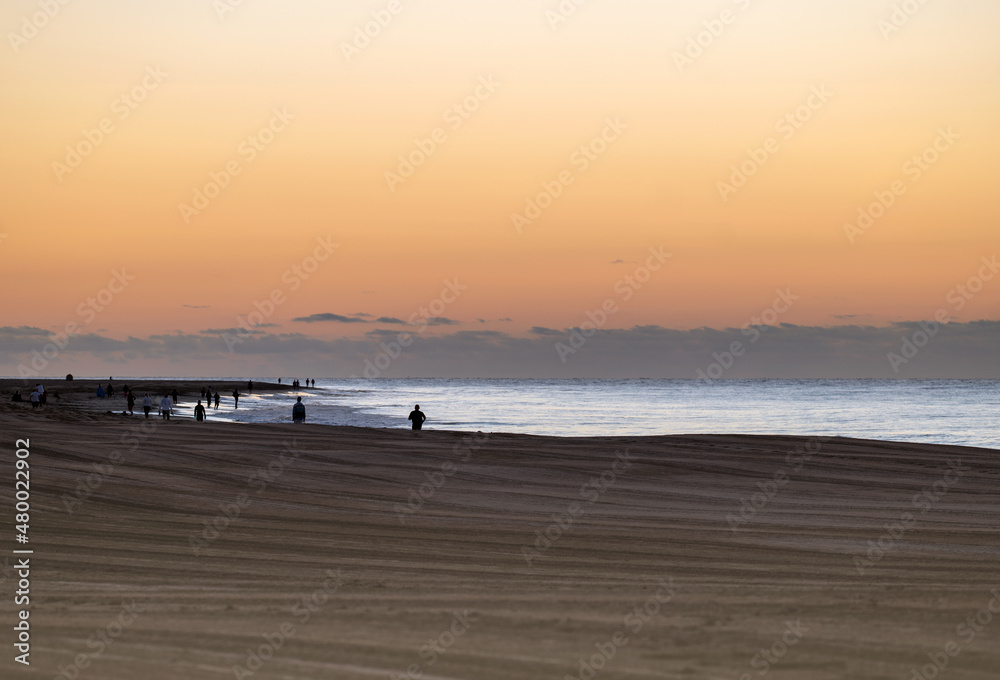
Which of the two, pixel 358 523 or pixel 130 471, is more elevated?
pixel 130 471

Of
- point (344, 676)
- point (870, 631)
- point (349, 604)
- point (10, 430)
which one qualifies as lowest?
point (344, 676)

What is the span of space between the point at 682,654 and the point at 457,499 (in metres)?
9.67

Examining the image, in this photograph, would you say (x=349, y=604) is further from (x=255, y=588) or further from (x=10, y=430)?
(x=10, y=430)

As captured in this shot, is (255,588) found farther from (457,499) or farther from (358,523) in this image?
(457,499)

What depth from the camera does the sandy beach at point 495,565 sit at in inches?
214

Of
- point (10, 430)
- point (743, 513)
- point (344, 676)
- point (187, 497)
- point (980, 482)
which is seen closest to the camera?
point (344, 676)

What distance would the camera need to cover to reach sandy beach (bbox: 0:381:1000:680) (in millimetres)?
5426

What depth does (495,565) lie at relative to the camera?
9.36m

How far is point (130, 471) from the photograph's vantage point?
14750mm

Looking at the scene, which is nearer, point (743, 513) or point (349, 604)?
point (349, 604)

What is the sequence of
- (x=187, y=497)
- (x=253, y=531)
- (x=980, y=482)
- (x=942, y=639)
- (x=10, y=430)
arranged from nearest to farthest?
(x=942, y=639) < (x=253, y=531) < (x=187, y=497) < (x=980, y=482) < (x=10, y=430)

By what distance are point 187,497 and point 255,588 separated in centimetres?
596

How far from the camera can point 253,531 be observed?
10938 mm

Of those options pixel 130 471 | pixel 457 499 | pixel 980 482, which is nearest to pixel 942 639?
pixel 457 499
